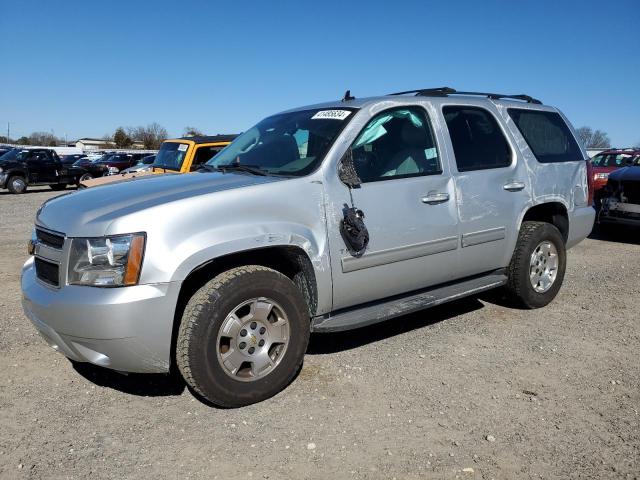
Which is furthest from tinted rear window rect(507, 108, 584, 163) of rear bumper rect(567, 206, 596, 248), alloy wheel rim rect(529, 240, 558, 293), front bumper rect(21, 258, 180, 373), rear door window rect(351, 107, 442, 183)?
front bumper rect(21, 258, 180, 373)

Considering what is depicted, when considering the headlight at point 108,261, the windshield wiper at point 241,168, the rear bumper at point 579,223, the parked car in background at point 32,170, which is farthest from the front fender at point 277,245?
the parked car in background at point 32,170

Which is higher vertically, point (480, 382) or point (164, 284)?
point (164, 284)

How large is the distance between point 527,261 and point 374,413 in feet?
7.93

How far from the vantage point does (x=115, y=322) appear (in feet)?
9.20

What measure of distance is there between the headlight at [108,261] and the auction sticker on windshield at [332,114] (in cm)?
175

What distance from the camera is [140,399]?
11.1 feet

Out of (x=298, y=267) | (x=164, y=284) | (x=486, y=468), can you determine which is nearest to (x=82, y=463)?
(x=164, y=284)

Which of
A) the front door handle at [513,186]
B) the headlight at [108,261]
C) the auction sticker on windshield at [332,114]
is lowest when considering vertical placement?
the headlight at [108,261]

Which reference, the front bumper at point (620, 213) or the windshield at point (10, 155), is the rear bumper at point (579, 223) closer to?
the front bumper at point (620, 213)

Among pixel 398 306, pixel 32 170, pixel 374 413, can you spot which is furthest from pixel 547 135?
pixel 32 170

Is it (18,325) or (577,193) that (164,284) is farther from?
(577,193)

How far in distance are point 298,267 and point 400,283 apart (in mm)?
833

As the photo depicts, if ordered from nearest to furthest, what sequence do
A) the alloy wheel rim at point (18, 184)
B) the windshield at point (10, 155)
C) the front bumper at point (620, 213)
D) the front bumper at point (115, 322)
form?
the front bumper at point (115, 322), the front bumper at point (620, 213), the alloy wheel rim at point (18, 184), the windshield at point (10, 155)

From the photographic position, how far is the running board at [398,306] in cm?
355
